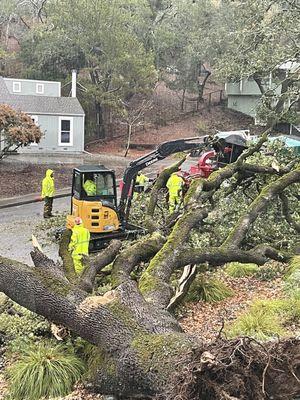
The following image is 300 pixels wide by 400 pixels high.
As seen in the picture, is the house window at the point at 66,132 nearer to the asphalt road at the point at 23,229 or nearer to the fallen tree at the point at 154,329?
the asphalt road at the point at 23,229

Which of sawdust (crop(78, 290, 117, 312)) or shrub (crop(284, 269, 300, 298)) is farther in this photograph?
shrub (crop(284, 269, 300, 298))

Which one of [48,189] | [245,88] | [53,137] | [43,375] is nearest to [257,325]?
[43,375]

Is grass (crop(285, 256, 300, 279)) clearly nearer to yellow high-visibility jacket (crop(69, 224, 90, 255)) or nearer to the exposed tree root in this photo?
yellow high-visibility jacket (crop(69, 224, 90, 255))

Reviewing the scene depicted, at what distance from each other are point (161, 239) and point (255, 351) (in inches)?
155

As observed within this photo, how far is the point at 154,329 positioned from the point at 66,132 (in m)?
26.5

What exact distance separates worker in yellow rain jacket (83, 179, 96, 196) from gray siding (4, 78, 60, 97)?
21.4 m

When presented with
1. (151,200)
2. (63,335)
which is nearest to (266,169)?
(151,200)

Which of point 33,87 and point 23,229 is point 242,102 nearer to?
point 33,87

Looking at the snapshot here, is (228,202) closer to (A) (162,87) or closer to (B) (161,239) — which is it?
(B) (161,239)

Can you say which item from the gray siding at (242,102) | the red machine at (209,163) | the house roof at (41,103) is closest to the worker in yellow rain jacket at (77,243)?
the red machine at (209,163)

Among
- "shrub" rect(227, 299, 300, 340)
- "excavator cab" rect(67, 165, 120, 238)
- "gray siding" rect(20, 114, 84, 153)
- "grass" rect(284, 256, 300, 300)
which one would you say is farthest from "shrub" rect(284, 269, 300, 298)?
"gray siding" rect(20, 114, 84, 153)

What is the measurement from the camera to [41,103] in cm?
3039

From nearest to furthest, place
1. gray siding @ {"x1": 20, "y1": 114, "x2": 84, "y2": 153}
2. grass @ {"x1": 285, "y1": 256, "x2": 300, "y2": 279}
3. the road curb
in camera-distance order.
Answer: grass @ {"x1": 285, "y1": 256, "x2": 300, "y2": 279} → the road curb → gray siding @ {"x1": 20, "y1": 114, "x2": 84, "y2": 153}

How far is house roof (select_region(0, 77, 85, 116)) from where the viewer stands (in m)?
29.8
